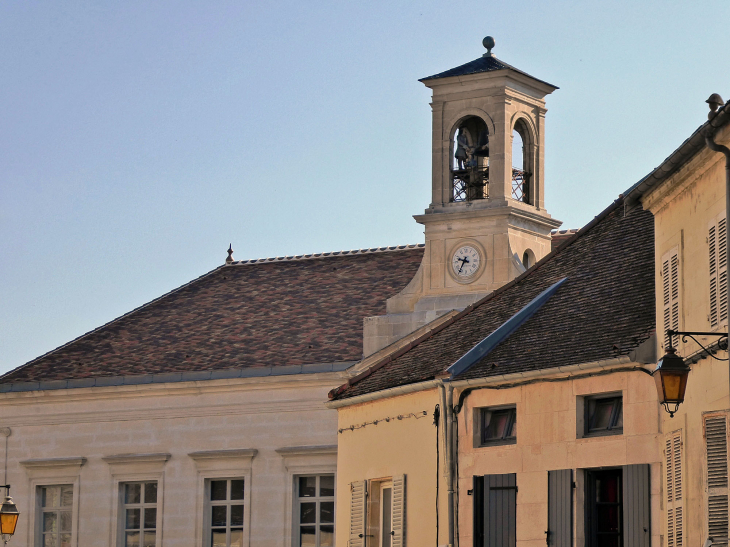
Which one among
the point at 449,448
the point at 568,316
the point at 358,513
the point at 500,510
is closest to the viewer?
the point at 500,510

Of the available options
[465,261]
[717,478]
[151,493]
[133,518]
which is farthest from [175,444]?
[717,478]

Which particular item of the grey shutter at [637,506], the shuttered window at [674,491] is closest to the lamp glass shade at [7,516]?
the grey shutter at [637,506]

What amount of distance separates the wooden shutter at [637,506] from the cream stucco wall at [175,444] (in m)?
17.6

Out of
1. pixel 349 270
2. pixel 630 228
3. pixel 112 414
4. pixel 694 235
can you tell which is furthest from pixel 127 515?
pixel 694 235

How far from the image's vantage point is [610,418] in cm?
2345

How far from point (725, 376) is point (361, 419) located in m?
9.54

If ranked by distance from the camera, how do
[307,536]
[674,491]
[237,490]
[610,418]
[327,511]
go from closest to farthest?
1. [674,491]
2. [610,418]
3. [327,511]
4. [307,536]
5. [237,490]

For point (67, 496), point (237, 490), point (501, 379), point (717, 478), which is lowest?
point (717, 478)

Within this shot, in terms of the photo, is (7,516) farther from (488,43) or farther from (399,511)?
(488,43)

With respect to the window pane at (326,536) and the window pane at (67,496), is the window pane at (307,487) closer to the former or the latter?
the window pane at (326,536)

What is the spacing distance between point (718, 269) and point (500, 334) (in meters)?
6.90

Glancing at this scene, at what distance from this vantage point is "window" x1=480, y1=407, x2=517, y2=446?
24.8 meters

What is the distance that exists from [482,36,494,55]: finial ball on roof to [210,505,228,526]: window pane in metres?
12.1

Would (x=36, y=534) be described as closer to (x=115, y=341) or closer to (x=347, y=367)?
(x=115, y=341)
